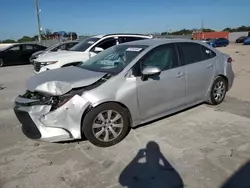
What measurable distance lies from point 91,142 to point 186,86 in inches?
83.4

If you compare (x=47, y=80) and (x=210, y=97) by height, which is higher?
(x=47, y=80)

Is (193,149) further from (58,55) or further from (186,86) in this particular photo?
(58,55)

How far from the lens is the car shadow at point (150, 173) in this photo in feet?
9.80

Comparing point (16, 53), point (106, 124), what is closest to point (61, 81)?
point (106, 124)

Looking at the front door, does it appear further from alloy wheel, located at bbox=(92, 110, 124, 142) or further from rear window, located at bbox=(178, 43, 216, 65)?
alloy wheel, located at bbox=(92, 110, 124, 142)

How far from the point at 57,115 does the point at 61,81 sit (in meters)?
0.57

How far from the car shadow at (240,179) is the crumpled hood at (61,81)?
7.52ft

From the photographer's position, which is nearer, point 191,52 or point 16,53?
point 191,52

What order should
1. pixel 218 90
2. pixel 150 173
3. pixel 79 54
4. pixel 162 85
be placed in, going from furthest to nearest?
pixel 79 54 < pixel 218 90 < pixel 162 85 < pixel 150 173

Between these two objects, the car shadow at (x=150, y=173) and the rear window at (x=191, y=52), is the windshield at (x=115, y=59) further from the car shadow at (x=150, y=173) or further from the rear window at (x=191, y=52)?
the car shadow at (x=150, y=173)

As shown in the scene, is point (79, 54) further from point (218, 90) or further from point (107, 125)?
point (107, 125)

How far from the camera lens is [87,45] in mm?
9195

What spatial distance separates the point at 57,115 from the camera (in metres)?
3.65

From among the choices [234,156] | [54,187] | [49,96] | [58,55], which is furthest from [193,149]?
[58,55]
